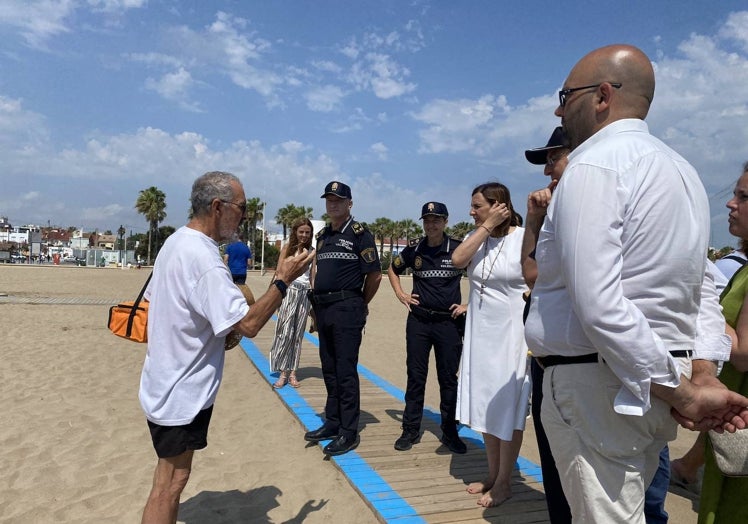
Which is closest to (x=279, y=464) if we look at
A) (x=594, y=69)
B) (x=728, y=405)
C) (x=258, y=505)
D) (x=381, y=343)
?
(x=258, y=505)

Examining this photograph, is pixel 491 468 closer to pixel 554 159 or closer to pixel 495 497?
pixel 495 497

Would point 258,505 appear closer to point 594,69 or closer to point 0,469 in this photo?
point 0,469

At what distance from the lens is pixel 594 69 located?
1.55 m

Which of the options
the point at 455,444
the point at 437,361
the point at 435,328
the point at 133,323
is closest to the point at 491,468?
the point at 455,444

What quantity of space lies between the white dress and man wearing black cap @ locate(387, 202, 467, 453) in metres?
0.61

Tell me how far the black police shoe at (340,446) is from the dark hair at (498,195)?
84.4 inches

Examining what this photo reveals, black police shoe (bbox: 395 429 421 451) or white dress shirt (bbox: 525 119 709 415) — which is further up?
white dress shirt (bbox: 525 119 709 415)

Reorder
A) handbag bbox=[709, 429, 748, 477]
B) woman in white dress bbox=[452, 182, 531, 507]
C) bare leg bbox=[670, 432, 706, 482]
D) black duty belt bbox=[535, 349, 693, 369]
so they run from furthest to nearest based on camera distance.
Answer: bare leg bbox=[670, 432, 706, 482]
woman in white dress bbox=[452, 182, 531, 507]
handbag bbox=[709, 429, 748, 477]
black duty belt bbox=[535, 349, 693, 369]

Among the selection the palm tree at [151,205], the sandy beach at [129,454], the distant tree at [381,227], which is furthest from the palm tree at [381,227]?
the sandy beach at [129,454]

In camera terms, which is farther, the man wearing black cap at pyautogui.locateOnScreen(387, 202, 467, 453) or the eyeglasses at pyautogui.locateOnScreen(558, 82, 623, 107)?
the man wearing black cap at pyautogui.locateOnScreen(387, 202, 467, 453)

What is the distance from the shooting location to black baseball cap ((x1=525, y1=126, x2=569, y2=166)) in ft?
8.17

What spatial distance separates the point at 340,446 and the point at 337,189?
2158 mm

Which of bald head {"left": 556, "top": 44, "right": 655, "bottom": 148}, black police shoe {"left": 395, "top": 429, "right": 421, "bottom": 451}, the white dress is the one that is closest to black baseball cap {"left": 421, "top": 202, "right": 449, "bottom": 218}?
the white dress

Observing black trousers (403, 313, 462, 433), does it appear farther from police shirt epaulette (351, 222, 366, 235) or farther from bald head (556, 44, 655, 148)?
bald head (556, 44, 655, 148)
